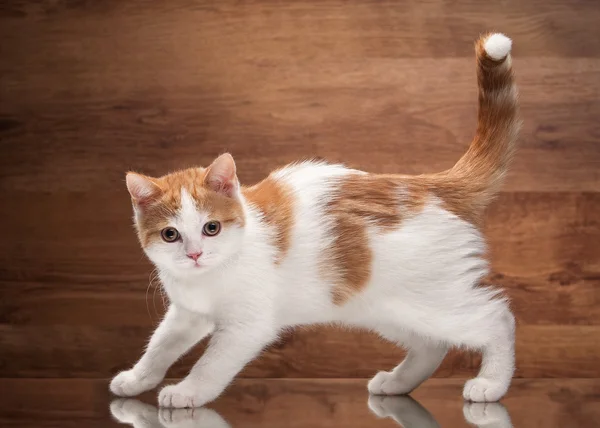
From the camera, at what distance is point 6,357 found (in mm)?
1927

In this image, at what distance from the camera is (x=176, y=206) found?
1.28 m

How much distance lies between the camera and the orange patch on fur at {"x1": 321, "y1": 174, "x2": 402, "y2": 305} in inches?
52.2

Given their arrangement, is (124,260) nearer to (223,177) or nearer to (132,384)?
(132,384)

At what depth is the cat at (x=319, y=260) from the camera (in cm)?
129

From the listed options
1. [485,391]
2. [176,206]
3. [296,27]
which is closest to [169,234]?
[176,206]

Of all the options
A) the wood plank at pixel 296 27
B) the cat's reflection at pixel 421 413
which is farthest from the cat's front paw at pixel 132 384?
the wood plank at pixel 296 27

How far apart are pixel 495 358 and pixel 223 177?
50cm

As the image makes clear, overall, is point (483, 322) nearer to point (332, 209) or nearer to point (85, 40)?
point (332, 209)

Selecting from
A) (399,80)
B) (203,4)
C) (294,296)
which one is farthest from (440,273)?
(203,4)

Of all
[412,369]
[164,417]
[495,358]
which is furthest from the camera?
[412,369]

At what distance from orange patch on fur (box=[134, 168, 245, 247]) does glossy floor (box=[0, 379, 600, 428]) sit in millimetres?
269

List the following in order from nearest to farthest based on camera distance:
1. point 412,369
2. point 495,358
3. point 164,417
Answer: point 164,417 < point 495,358 < point 412,369

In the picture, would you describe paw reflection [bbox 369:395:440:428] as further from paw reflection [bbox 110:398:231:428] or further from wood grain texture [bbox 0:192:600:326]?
wood grain texture [bbox 0:192:600:326]

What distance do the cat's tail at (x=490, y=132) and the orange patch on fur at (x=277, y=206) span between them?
276 millimetres
